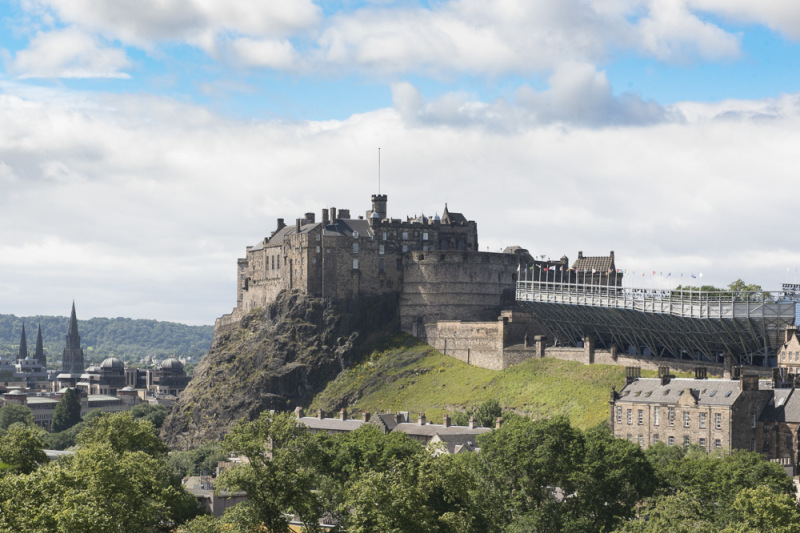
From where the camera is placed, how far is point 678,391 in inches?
5123

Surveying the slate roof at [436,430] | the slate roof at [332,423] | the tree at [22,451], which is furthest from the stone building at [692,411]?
the tree at [22,451]

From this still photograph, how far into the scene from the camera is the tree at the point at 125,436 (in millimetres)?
121812

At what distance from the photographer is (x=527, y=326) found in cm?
17462

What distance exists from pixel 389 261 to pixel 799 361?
7089 centimetres

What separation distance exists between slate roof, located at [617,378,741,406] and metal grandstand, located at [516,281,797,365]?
46.6 ft

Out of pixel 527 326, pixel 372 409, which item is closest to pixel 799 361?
pixel 527 326

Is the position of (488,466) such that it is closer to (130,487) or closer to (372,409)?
(130,487)

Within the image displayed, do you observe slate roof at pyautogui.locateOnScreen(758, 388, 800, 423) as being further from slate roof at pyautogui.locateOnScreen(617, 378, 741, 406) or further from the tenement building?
slate roof at pyautogui.locateOnScreen(617, 378, 741, 406)

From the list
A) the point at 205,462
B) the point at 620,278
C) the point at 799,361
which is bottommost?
the point at 205,462

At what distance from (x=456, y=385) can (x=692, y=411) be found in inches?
1897

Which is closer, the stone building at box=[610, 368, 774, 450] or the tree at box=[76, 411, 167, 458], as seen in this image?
the tree at box=[76, 411, 167, 458]

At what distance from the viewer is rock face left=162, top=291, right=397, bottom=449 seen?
185 metres

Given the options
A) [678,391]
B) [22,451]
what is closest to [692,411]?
[678,391]

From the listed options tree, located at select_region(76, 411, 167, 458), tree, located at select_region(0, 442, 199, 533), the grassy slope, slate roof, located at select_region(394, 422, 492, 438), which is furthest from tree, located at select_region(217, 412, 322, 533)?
the grassy slope
